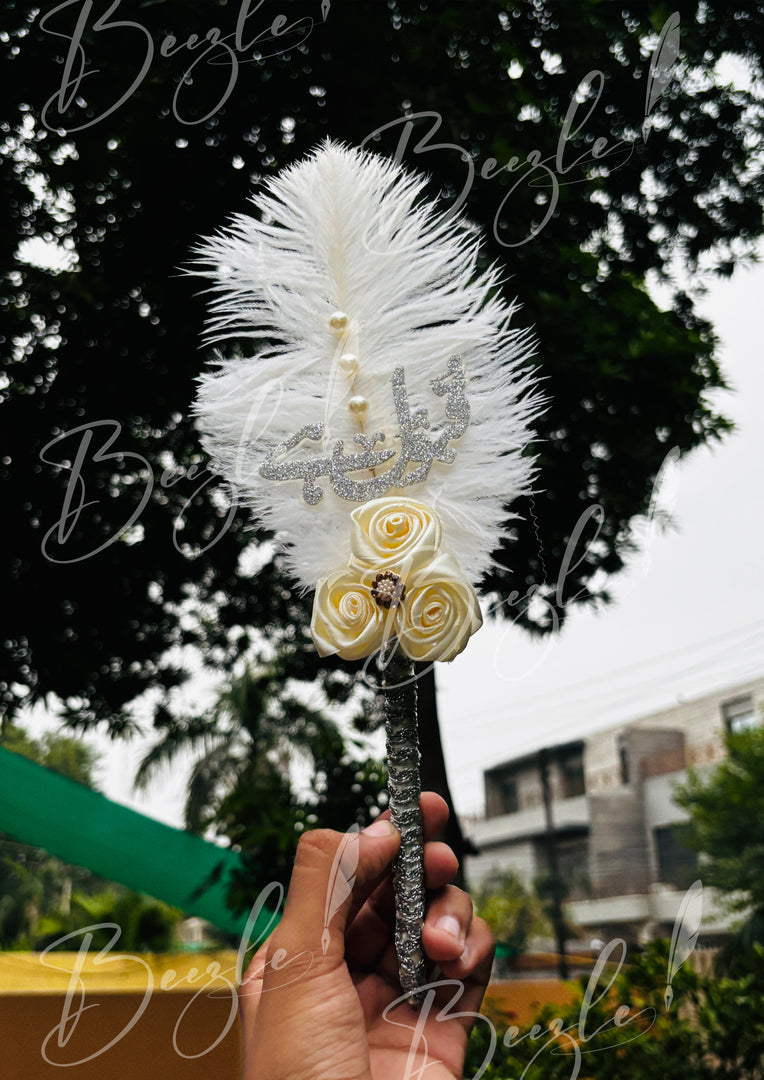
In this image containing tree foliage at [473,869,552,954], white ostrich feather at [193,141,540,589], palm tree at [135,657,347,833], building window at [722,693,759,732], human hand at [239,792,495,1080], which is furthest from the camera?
tree foliage at [473,869,552,954]

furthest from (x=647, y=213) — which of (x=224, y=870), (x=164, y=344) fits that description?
(x=224, y=870)

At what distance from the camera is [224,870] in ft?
10.7

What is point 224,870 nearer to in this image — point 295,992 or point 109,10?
point 295,992

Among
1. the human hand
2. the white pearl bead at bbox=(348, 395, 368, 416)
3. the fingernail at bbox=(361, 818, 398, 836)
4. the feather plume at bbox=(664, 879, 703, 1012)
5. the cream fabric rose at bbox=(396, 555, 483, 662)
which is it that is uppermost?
the white pearl bead at bbox=(348, 395, 368, 416)

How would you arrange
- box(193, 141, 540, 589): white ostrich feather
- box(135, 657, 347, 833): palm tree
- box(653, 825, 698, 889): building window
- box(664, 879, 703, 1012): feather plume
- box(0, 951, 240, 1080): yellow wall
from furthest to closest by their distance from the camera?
1. box(653, 825, 698, 889): building window
2. box(135, 657, 347, 833): palm tree
3. box(664, 879, 703, 1012): feather plume
4. box(0, 951, 240, 1080): yellow wall
5. box(193, 141, 540, 589): white ostrich feather

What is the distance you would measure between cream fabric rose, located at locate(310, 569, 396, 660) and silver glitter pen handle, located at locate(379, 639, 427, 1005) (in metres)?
0.04

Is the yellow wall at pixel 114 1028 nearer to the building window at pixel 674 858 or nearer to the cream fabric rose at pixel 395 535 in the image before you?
the cream fabric rose at pixel 395 535

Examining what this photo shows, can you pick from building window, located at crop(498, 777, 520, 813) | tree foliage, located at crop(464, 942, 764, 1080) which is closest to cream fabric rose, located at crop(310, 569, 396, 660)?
tree foliage, located at crop(464, 942, 764, 1080)

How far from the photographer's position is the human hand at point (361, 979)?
3.58ft

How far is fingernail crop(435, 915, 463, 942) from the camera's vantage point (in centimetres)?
117

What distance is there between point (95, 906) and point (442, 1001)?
10.8ft

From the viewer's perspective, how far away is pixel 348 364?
1.25 meters

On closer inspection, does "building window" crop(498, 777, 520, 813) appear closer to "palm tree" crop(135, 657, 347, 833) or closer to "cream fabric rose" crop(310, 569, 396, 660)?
"palm tree" crop(135, 657, 347, 833)

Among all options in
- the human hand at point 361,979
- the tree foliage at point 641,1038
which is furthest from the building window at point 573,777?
the human hand at point 361,979
